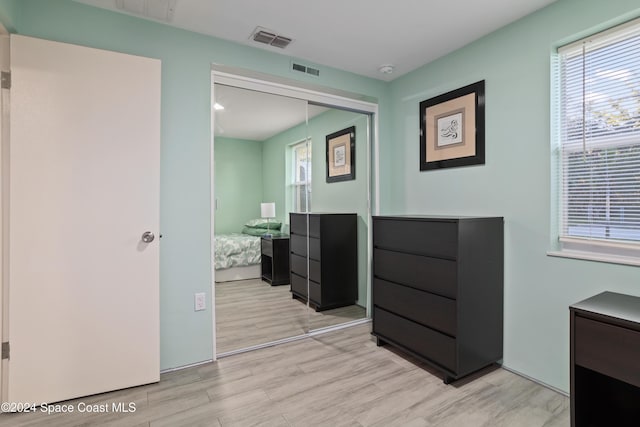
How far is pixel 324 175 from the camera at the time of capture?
3141mm

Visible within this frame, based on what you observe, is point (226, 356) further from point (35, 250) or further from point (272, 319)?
point (35, 250)

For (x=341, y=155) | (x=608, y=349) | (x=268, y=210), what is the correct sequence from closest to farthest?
(x=608, y=349)
(x=268, y=210)
(x=341, y=155)

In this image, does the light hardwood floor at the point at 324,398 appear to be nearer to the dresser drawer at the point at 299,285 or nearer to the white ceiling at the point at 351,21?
the dresser drawer at the point at 299,285

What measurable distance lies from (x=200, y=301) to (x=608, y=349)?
2.36 m

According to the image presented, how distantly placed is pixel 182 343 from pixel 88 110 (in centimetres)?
167

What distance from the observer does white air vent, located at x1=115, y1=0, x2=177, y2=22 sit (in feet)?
6.31

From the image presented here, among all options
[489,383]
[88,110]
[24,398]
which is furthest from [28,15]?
[489,383]

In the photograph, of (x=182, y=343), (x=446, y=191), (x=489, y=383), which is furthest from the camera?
(x=446, y=191)

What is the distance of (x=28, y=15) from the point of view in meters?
1.85

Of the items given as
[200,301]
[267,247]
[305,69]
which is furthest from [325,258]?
[305,69]

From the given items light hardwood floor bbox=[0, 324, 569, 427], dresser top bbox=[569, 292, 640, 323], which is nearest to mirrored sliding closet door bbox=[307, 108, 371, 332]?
light hardwood floor bbox=[0, 324, 569, 427]

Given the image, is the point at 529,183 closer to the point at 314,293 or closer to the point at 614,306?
the point at 614,306

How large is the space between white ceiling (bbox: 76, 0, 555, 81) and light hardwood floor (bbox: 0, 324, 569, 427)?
2440 mm

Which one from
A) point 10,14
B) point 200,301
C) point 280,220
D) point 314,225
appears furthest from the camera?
point 314,225
